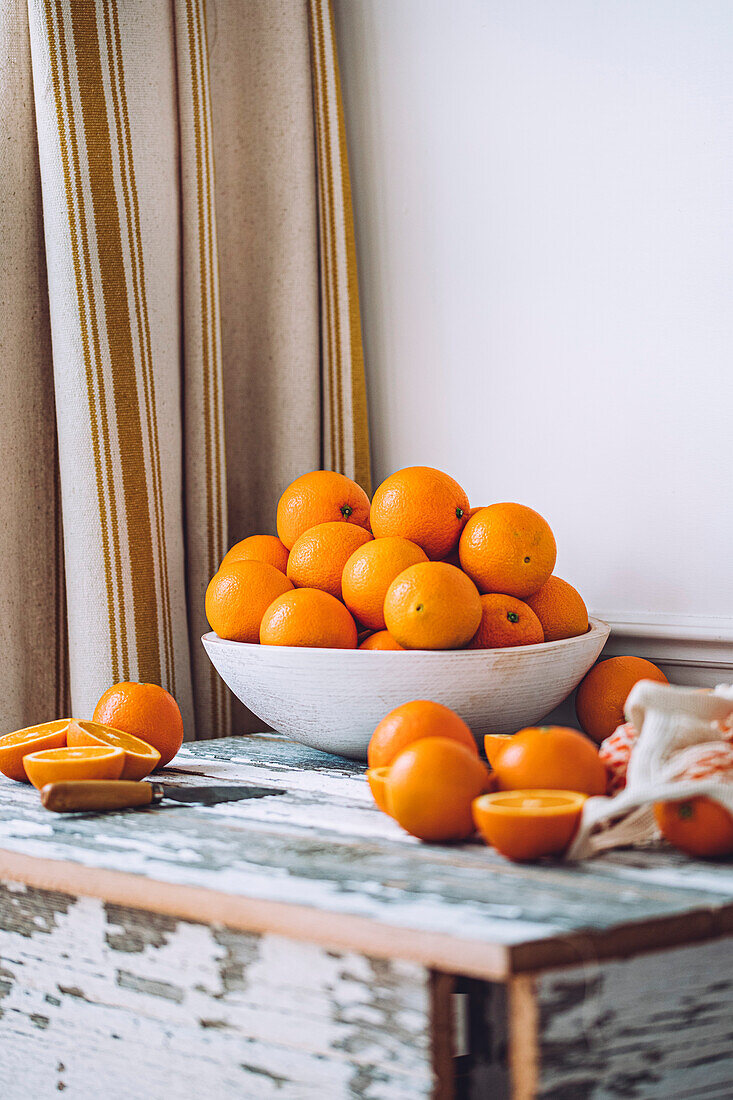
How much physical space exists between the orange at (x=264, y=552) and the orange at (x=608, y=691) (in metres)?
0.31

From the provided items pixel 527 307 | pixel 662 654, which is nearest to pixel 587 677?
pixel 662 654

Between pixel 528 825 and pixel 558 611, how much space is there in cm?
37

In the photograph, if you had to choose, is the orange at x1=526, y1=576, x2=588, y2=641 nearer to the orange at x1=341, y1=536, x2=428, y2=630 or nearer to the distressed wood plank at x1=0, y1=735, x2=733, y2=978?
the orange at x1=341, y1=536, x2=428, y2=630

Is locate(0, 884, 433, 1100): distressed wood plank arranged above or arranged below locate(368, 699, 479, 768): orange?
below

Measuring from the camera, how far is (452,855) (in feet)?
1.93

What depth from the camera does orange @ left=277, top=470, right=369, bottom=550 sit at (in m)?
0.95

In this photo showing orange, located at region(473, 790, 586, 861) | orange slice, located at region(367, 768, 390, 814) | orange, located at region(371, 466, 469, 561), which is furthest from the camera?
orange, located at region(371, 466, 469, 561)

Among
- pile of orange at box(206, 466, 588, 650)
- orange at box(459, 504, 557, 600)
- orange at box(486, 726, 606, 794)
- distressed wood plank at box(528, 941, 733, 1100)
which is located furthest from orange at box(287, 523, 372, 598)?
distressed wood plank at box(528, 941, 733, 1100)

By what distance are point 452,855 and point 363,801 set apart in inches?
6.4

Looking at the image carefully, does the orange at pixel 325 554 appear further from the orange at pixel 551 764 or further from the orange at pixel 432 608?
the orange at pixel 551 764

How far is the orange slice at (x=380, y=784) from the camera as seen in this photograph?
651 mm

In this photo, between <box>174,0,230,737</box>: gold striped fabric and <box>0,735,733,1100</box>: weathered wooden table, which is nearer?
<box>0,735,733,1100</box>: weathered wooden table

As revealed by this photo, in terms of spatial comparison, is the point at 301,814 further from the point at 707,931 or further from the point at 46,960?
the point at 707,931

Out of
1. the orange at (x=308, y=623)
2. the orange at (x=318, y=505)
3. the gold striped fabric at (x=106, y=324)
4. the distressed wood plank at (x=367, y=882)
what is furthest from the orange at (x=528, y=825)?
the gold striped fabric at (x=106, y=324)
